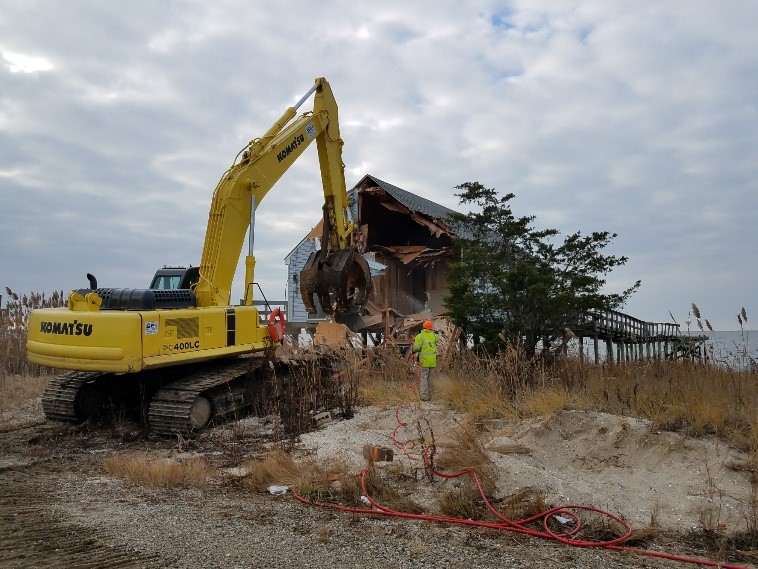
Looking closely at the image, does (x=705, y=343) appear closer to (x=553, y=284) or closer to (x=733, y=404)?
(x=733, y=404)

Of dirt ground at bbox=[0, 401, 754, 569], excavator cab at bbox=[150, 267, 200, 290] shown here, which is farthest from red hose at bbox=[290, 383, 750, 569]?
excavator cab at bbox=[150, 267, 200, 290]

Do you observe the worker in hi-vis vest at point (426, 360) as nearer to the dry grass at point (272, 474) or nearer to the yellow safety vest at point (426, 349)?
the yellow safety vest at point (426, 349)

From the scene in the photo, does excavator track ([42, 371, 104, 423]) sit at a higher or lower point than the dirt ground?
higher

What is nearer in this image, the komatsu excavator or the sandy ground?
the sandy ground

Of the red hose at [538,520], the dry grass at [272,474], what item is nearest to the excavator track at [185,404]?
the dry grass at [272,474]

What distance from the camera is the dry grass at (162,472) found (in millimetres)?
6488

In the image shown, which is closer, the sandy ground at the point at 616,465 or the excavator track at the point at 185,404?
the sandy ground at the point at 616,465

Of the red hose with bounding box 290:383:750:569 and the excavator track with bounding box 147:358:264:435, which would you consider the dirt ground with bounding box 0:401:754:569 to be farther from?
the excavator track with bounding box 147:358:264:435

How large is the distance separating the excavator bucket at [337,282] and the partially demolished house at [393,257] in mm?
9554

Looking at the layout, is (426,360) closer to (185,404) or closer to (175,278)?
(185,404)

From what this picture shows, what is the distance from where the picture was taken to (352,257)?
10695 millimetres

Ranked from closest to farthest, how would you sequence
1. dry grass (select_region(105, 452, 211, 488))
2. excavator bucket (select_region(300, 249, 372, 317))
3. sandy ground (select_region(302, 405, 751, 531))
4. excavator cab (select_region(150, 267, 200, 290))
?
sandy ground (select_region(302, 405, 751, 531))
dry grass (select_region(105, 452, 211, 488))
excavator bucket (select_region(300, 249, 372, 317))
excavator cab (select_region(150, 267, 200, 290))

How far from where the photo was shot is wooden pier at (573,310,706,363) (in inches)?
421

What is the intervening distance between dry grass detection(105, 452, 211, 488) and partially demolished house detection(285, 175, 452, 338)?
1360cm
